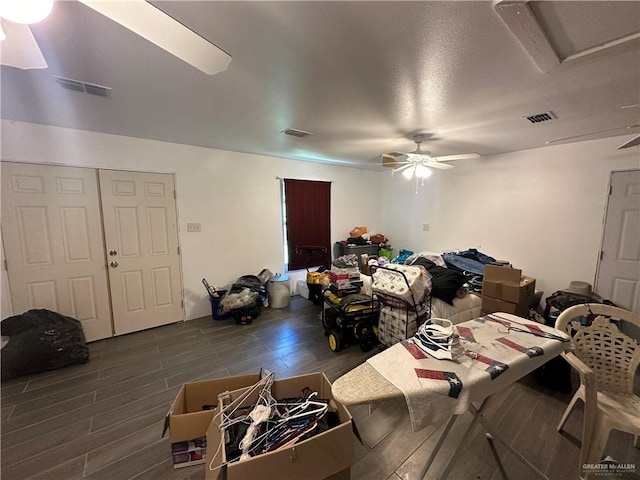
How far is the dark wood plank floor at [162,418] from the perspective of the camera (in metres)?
1.62

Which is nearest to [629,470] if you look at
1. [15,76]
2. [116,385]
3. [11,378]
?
[116,385]

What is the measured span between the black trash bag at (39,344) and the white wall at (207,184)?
4.27ft

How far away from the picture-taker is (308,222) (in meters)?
4.95

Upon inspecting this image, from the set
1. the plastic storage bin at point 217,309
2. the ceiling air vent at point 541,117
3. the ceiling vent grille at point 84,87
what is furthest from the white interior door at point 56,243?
the ceiling air vent at point 541,117

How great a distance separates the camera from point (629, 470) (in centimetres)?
158

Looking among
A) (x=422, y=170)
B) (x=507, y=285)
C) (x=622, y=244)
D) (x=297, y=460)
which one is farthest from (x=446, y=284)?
(x=297, y=460)

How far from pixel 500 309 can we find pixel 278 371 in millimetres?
2845

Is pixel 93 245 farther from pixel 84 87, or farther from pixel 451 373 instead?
pixel 451 373

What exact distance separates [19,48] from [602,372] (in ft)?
12.3

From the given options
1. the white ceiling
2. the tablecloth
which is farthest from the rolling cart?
the white ceiling

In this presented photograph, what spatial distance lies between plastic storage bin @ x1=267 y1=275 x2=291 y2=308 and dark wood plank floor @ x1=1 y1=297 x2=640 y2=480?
1.11 metres

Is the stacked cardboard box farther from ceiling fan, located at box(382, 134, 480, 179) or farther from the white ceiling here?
the white ceiling

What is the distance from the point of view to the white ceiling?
4.11 feet

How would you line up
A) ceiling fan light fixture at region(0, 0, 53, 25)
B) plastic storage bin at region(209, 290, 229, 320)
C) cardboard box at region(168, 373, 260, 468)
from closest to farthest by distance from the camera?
ceiling fan light fixture at region(0, 0, 53, 25) → cardboard box at region(168, 373, 260, 468) → plastic storage bin at region(209, 290, 229, 320)
